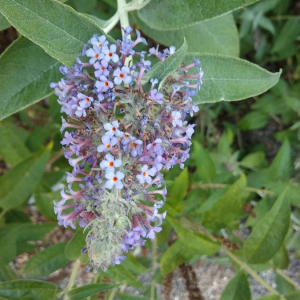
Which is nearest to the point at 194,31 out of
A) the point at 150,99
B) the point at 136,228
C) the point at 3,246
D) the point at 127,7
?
the point at 127,7

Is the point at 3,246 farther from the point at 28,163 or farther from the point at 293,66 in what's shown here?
the point at 293,66

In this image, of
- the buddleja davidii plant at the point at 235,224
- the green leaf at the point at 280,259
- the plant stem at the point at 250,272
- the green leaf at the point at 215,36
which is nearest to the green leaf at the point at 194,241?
the buddleja davidii plant at the point at 235,224

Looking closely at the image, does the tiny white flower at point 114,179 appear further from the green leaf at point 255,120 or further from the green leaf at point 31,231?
the green leaf at point 255,120

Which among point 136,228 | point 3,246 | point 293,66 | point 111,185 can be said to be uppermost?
point 111,185

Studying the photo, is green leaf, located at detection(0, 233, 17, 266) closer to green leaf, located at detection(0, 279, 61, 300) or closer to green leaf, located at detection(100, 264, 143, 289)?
green leaf, located at detection(0, 279, 61, 300)

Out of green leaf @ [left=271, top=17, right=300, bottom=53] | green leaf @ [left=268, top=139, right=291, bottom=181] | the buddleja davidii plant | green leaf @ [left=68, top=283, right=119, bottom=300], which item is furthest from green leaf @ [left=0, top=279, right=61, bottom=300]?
green leaf @ [left=271, top=17, right=300, bottom=53]

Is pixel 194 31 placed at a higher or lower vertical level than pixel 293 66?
higher

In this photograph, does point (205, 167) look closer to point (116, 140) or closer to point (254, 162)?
point (254, 162)
